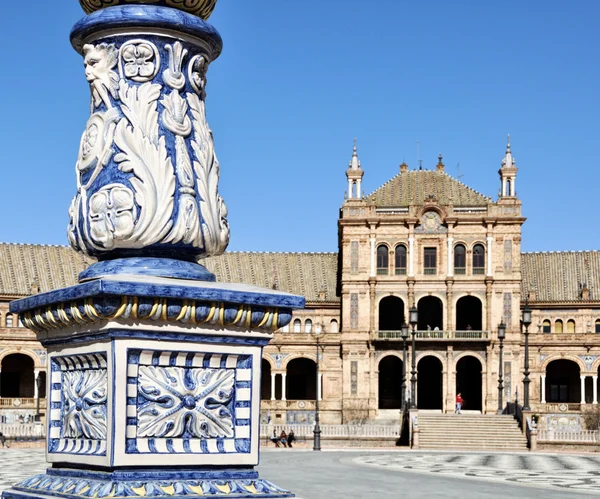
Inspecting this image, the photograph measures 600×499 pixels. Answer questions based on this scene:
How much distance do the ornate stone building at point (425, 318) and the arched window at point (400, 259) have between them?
2.3 inches

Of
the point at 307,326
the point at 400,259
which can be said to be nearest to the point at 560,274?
the point at 400,259

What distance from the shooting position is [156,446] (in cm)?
439

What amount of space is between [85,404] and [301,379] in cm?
6638

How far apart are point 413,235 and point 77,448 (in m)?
61.7

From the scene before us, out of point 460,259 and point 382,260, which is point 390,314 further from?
point 460,259

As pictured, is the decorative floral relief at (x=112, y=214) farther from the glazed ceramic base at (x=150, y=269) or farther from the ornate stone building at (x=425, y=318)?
the ornate stone building at (x=425, y=318)

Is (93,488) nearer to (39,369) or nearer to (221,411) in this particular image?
(221,411)

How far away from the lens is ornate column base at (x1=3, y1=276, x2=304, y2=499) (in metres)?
4.29

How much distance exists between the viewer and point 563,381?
68.5 m

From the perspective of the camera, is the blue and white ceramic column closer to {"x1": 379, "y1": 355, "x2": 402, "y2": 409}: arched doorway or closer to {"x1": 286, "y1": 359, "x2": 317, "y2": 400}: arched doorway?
{"x1": 379, "y1": 355, "x2": 402, "y2": 409}: arched doorway

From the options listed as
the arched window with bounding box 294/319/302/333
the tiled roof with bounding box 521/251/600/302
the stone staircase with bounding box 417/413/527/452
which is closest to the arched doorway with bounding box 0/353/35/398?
the arched window with bounding box 294/319/302/333

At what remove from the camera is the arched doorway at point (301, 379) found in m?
69.8

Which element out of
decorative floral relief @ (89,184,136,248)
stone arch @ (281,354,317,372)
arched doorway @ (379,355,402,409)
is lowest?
arched doorway @ (379,355,402,409)

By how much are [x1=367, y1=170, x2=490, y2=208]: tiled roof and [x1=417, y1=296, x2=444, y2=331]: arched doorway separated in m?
6.15
